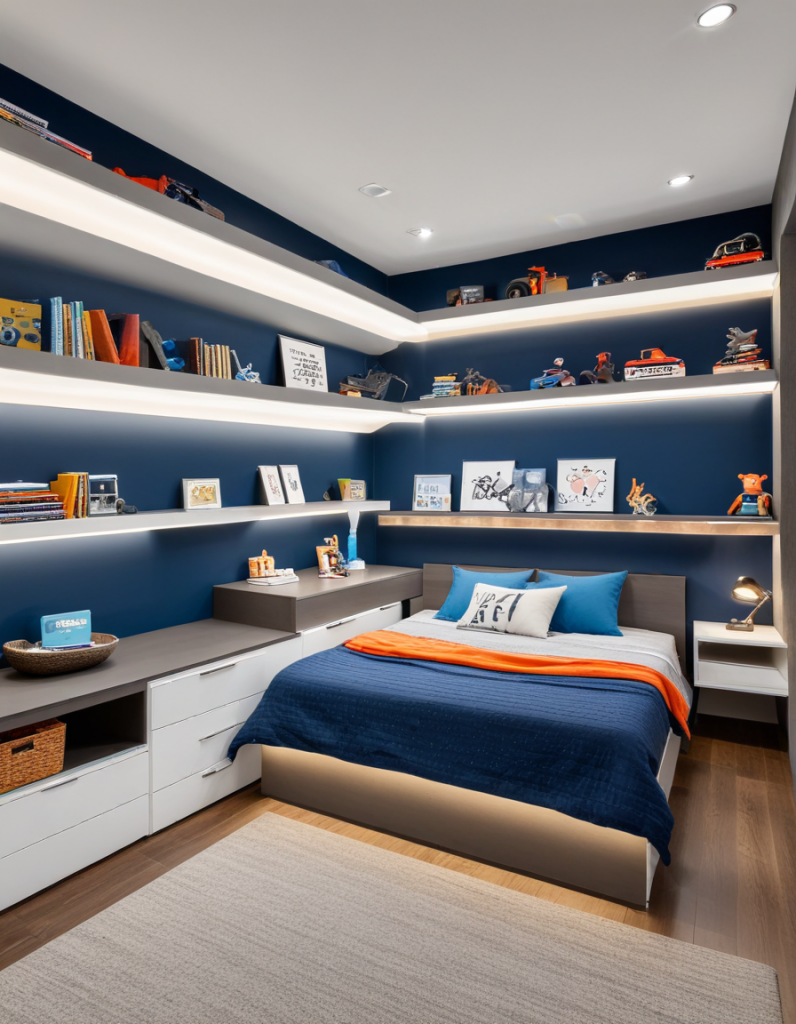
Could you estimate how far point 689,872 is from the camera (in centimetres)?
226

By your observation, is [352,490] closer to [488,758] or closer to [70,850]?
[488,758]

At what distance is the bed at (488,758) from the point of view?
211 centimetres

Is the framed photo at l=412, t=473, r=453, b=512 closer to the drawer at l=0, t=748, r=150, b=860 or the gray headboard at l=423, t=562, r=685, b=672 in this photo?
the gray headboard at l=423, t=562, r=685, b=672

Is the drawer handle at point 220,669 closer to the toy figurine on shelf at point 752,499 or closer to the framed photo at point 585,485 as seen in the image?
the framed photo at point 585,485

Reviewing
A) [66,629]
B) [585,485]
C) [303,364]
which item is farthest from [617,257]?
[66,629]

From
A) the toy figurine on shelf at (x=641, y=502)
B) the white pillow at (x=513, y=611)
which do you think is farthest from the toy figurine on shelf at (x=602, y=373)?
the white pillow at (x=513, y=611)

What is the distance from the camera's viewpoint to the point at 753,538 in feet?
11.7

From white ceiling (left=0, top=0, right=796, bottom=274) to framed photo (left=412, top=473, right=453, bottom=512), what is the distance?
5.71 ft

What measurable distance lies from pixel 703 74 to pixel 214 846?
3.41 m

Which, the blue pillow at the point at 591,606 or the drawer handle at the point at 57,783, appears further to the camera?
the blue pillow at the point at 591,606

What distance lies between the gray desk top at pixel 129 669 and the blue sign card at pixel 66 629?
13cm

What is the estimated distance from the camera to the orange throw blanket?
2758mm

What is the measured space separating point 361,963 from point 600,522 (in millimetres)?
2623

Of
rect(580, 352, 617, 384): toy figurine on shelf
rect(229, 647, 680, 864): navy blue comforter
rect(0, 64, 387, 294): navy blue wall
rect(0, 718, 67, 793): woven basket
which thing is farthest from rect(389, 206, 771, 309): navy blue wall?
rect(0, 718, 67, 793): woven basket
